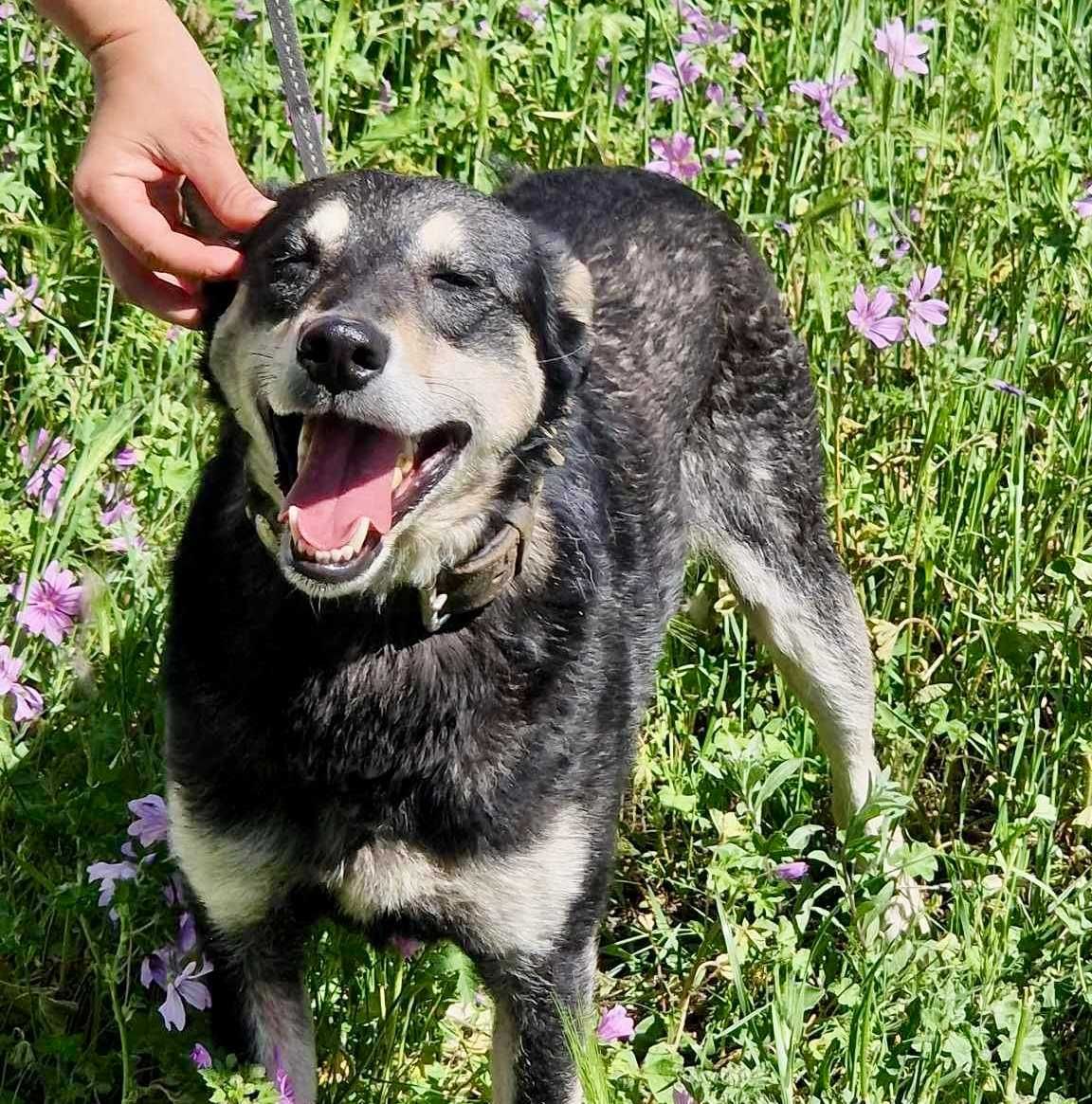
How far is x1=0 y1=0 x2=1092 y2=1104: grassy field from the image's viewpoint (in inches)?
147

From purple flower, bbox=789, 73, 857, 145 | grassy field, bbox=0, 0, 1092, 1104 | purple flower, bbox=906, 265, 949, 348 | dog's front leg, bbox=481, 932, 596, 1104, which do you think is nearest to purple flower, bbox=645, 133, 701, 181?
grassy field, bbox=0, 0, 1092, 1104

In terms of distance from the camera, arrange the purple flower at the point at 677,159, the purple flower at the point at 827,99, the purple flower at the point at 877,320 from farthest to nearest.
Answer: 1. the purple flower at the point at 677,159
2. the purple flower at the point at 827,99
3. the purple flower at the point at 877,320

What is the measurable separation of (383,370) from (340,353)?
89 millimetres

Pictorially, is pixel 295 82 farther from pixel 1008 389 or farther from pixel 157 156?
pixel 1008 389

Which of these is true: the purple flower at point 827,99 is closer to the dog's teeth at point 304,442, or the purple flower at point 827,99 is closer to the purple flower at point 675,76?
the purple flower at point 675,76

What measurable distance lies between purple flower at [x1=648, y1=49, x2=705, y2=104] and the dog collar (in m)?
2.08

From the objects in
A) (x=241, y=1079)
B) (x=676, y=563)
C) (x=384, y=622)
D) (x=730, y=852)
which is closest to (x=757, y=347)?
(x=676, y=563)

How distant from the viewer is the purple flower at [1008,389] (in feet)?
15.3

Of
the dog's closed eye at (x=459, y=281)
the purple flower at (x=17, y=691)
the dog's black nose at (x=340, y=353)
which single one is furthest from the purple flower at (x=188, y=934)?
the dog's closed eye at (x=459, y=281)

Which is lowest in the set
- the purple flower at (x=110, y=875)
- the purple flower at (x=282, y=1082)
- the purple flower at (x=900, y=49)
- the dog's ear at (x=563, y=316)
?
the purple flower at (x=282, y=1082)

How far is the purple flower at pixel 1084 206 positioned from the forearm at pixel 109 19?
2.74m

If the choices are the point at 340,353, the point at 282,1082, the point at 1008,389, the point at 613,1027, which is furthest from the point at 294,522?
the point at 1008,389

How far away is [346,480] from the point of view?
3.03 m

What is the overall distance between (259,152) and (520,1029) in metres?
2.69
